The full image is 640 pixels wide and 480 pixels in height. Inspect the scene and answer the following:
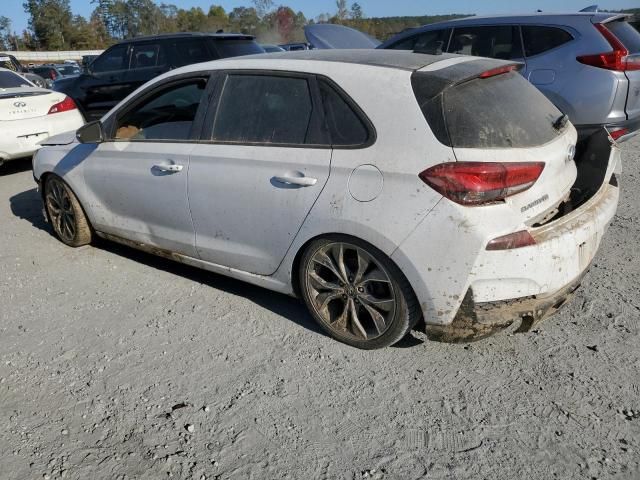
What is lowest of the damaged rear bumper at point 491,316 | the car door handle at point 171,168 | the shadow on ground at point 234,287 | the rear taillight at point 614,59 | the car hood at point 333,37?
the shadow on ground at point 234,287

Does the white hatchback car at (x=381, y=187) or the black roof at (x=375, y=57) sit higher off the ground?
the black roof at (x=375, y=57)

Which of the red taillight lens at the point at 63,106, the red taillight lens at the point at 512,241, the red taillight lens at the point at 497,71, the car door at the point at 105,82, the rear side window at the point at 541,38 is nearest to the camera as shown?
the red taillight lens at the point at 512,241

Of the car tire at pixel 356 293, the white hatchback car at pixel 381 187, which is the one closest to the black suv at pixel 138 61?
the white hatchback car at pixel 381 187

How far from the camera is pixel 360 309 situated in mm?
3213

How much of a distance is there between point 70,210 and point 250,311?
2.11 m

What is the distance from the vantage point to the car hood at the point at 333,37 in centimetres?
684

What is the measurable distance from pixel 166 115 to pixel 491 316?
2.77m

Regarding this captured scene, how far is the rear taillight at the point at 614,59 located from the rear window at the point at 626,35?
111 mm

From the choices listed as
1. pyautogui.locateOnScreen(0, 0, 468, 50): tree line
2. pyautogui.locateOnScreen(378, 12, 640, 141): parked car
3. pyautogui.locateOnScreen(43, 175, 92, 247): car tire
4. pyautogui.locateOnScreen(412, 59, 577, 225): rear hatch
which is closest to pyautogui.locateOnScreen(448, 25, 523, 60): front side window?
pyautogui.locateOnScreen(378, 12, 640, 141): parked car

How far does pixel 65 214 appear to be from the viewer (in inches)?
194

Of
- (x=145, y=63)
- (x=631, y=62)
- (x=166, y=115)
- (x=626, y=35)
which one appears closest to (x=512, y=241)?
(x=166, y=115)

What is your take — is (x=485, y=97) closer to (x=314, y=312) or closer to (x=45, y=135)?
(x=314, y=312)

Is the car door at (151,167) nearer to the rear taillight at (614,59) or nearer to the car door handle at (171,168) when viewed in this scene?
the car door handle at (171,168)

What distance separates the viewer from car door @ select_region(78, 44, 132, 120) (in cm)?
912
